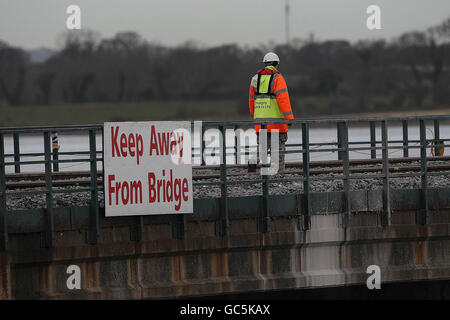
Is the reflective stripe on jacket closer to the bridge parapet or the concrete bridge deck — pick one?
the bridge parapet

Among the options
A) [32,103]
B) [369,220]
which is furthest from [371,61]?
[369,220]

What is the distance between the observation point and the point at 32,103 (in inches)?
2653

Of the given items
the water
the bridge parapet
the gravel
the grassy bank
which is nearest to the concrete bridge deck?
the bridge parapet

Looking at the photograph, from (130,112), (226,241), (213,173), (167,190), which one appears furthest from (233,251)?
(130,112)

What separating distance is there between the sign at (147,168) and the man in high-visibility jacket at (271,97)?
2.77 meters

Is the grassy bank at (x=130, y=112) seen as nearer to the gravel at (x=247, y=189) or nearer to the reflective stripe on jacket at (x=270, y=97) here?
the reflective stripe on jacket at (x=270, y=97)

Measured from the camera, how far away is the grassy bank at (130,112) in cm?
6619

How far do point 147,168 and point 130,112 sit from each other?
57980mm

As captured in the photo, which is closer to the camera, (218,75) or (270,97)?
(270,97)

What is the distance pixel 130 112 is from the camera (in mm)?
68938

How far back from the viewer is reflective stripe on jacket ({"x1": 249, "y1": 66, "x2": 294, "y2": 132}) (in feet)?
45.9

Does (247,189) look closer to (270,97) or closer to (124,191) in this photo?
(270,97)

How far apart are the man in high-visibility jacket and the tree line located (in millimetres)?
52700

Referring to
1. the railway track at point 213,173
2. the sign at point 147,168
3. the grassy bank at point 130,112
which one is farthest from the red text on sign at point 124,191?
the grassy bank at point 130,112
